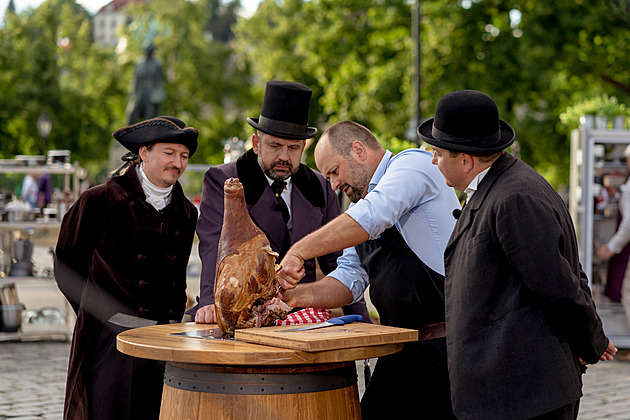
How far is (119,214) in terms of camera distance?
14.1 ft

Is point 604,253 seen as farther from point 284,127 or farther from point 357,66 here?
point 357,66

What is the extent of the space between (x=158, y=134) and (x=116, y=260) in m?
0.67

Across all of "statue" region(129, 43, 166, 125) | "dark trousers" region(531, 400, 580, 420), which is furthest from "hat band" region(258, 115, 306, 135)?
"statue" region(129, 43, 166, 125)

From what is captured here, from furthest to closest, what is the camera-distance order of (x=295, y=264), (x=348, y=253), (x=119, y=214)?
(x=119, y=214)
(x=348, y=253)
(x=295, y=264)

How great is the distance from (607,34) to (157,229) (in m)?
17.8

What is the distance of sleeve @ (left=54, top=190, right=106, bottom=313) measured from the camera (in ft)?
14.2

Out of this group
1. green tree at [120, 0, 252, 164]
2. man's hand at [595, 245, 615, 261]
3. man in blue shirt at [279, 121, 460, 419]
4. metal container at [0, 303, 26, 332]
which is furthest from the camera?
green tree at [120, 0, 252, 164]

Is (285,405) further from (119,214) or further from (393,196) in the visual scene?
(119,214)

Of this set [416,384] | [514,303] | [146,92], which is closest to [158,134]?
[416,384]

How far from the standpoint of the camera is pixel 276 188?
4.16 m

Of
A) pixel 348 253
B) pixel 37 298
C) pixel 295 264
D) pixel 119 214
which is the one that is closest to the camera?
pixel 295 264

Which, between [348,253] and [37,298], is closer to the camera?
[348,253]

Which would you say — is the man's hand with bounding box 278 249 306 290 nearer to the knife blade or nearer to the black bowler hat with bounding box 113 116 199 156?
the knife blade

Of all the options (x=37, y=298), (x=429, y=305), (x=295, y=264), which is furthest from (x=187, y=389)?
(x=37, y=298)
